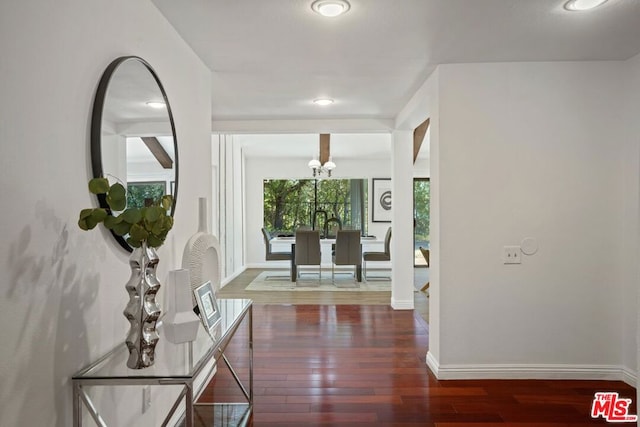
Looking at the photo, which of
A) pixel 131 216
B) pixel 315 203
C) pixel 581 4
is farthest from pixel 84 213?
pixel 315 203

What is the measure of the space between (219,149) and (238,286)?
224 centimetres

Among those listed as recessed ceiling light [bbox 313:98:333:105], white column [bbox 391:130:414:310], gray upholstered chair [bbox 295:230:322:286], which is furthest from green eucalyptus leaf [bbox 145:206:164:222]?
gray upholstered chair [bbox 295:230:322:286]

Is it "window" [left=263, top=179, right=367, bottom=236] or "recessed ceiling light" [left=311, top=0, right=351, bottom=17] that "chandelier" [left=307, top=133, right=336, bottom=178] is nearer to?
"window" [left=263, top=179, right=367, bottom=236]

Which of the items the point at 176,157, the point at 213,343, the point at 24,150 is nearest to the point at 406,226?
the point at 176,157

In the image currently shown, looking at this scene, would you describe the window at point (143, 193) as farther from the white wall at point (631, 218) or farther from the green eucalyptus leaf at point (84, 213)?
the white wall at point (631, 218)

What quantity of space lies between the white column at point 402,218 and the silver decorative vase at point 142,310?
3.85 meters

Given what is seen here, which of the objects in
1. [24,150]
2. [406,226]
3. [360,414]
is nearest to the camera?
[24,150]

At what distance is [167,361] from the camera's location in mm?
1468

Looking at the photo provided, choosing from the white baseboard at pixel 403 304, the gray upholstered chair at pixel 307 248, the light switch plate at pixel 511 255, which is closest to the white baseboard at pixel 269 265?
the gray upholstered chair at pixel 307 248

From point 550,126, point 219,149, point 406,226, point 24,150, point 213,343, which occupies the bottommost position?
point 213,343

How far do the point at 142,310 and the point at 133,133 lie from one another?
78 centimetres

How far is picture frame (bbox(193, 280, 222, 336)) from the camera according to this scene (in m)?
1.86

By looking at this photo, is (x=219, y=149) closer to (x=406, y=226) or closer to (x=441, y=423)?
(x=406, y=226)

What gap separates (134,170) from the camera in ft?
5.89
